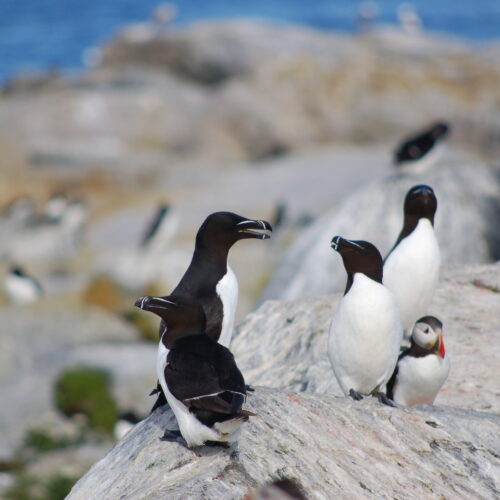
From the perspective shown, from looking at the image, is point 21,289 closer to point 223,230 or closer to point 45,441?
point 45,441

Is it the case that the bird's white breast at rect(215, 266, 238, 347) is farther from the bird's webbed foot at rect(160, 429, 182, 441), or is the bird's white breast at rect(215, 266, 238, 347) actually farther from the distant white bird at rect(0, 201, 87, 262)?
the distant white bird at rect(0, 201, 87, 262)

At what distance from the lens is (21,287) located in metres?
20.2

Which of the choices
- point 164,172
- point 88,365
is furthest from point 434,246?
point 164,172

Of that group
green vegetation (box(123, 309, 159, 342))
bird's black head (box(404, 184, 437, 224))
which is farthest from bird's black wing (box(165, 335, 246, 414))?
green vegetation (box(123, 309, 159, 342))

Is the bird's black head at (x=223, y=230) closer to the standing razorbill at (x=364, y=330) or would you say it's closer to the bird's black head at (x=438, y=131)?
the standing razorbill at (x=364, y=330)

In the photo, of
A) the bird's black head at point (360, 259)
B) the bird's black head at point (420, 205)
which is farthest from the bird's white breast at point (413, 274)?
the bird's black head at point (360, 259)

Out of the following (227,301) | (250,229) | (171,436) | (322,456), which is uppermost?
(250,229)

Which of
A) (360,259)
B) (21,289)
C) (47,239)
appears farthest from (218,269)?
(47,239)

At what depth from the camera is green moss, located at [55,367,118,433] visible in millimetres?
15461

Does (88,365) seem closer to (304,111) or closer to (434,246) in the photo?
(434,246)

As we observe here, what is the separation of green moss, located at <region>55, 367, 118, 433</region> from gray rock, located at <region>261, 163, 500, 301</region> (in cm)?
406

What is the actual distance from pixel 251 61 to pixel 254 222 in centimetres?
2671

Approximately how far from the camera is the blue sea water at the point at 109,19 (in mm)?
65188

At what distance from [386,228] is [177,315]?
22.9 feet
